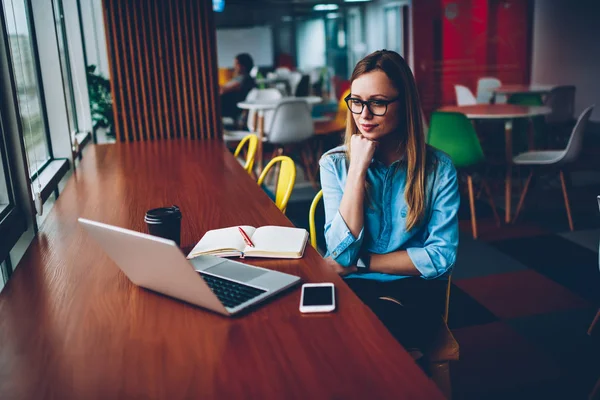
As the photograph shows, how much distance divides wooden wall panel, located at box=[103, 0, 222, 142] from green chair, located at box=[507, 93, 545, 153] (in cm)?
343

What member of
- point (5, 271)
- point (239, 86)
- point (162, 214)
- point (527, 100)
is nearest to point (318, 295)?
point (162, 214)

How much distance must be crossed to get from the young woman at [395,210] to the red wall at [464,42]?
7399mm

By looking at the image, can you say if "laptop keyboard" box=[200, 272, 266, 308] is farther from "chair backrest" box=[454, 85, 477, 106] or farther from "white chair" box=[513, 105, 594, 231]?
"chair backrest" box=[454, 85, 477, 106]

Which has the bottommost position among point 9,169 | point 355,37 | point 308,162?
point 308,162

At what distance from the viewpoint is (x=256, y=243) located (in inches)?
60.9

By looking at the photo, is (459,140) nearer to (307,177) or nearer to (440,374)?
(307,177)

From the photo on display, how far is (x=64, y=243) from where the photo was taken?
1.74 m

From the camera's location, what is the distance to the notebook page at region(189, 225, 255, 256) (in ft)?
4.98

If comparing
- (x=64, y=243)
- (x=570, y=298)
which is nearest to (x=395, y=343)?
(x=64, y=243)

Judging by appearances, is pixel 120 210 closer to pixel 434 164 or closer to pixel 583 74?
pixel 434 164

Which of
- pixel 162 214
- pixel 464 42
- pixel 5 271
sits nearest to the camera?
pixel 162 214

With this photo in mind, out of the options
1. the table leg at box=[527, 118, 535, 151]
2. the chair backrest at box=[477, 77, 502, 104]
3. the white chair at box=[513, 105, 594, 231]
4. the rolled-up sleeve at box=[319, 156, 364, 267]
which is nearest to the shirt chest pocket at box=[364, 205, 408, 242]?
the rolled-up sleeve at box=[319, 156, 364, 267]

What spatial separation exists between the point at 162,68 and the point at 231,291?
2952 mm

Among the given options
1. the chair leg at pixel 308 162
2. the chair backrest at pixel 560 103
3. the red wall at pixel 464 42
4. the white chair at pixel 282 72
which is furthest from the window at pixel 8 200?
the white chair at pixel 282 72
